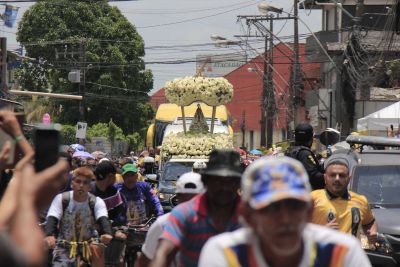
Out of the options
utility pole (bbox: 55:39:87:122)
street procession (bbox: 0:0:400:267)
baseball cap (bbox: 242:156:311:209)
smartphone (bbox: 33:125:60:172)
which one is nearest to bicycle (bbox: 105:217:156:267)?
street procession (bbox: 0:0:400:267)

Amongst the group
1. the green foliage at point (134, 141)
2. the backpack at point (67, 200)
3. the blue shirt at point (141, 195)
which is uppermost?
the backpack at point (67, 200)

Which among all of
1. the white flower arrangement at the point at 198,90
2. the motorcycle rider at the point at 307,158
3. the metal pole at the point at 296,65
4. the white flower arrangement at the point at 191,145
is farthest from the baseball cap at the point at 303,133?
the metal pole at the point at 296,65

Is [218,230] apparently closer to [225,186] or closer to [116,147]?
[225,186]

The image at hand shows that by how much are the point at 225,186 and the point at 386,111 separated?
23.8 m

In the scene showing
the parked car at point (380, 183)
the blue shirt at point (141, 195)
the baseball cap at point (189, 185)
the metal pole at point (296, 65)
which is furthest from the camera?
the metal pole at point (296, 65)

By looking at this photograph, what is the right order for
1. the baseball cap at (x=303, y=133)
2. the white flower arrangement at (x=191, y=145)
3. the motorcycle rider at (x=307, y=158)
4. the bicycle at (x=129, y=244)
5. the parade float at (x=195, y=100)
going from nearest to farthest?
the motorcycle rider at (x=307, y=158) < the baseball cap at (x=303, y=133) < the bicycle at (x=129, y=244) < the white flower arrangement at (x=191, y=145) < the parade float at (x=195, y=100)

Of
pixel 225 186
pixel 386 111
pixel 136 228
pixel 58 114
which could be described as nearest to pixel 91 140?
pixel 58 114

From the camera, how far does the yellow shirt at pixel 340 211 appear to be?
8.76 m

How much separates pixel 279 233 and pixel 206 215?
2.49m

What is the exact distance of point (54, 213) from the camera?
10.5 m

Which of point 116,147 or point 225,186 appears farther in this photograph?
point 116,147

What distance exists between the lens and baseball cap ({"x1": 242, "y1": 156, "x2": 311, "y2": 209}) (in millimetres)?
3473

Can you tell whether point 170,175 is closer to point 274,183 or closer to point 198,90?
point 198,90

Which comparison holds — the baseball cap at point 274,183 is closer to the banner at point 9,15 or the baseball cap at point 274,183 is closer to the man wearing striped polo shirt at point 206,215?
the man wearing striped polo shirt at point 206,215
